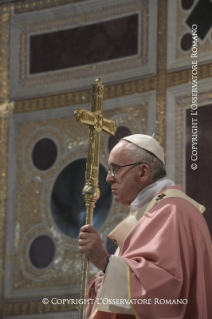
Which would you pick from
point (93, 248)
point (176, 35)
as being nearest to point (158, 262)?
point (93, 248)

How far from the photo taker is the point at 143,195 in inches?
191

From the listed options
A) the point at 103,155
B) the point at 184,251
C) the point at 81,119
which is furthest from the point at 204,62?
the point at 184,251

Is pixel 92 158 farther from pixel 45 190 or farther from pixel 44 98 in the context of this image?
pixel 44 98

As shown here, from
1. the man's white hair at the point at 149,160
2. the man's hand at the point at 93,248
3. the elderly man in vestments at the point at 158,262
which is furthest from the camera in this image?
the man's white hair at the point at 149,160

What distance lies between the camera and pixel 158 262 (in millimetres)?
4332

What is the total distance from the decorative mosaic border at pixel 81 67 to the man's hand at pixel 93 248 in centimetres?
309

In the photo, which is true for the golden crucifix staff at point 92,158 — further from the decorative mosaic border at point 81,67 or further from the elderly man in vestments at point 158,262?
the decorative mosaic border at point 81,67

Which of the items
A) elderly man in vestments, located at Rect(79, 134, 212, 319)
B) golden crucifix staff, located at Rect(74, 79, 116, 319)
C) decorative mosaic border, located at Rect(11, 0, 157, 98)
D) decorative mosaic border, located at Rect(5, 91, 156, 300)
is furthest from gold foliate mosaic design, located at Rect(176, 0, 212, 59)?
elderly man in vestments, located at Rect(79, 134, 212, 319)

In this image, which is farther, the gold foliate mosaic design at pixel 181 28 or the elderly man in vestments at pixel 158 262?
the gold foliate mosaic design at pixel 181 28

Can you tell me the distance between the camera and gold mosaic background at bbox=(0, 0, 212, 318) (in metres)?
Answer: 7.14

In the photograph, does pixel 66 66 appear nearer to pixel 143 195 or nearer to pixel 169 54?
pixel 169 54

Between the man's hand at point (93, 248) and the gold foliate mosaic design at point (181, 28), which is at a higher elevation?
the gold foliate mosaic design at point (181, 28)

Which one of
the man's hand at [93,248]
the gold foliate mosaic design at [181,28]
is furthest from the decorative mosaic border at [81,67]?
the man's hand at [93,248]

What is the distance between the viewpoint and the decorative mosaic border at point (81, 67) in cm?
741
